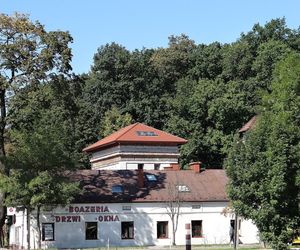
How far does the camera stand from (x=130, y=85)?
3575 inches

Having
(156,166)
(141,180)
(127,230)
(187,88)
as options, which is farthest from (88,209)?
(187,88)

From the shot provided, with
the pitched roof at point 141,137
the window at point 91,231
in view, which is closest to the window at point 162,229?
the window at point 91,231

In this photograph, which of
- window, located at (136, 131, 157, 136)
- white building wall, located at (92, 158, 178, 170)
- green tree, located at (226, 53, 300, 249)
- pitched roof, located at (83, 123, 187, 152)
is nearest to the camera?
green tree, located at (226, 53, 300, 249)

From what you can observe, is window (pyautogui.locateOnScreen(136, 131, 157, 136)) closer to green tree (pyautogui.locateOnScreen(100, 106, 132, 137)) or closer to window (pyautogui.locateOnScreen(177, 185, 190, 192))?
green tree (pyautogui.locateOnScreen(100, 106, 132, 137))

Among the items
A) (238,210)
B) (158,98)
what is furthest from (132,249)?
(158,98)

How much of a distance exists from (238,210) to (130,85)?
64538 mm

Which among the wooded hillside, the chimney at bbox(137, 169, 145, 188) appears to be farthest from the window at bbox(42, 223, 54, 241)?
the wooded hillside

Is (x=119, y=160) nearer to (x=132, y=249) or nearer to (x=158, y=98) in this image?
(x=158, y=98)

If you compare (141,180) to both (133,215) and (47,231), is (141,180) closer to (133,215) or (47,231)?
(133,215)

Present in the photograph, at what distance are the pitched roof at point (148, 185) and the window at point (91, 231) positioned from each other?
70.3 inches

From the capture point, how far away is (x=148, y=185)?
5556 centimetres

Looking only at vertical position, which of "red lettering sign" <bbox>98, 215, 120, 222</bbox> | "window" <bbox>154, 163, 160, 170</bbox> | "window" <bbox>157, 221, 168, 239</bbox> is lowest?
"window" <bbox>157, 221, 168, 239</bbox>

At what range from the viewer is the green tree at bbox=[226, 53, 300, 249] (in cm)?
2588

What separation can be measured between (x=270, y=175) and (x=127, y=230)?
93.3 feet
